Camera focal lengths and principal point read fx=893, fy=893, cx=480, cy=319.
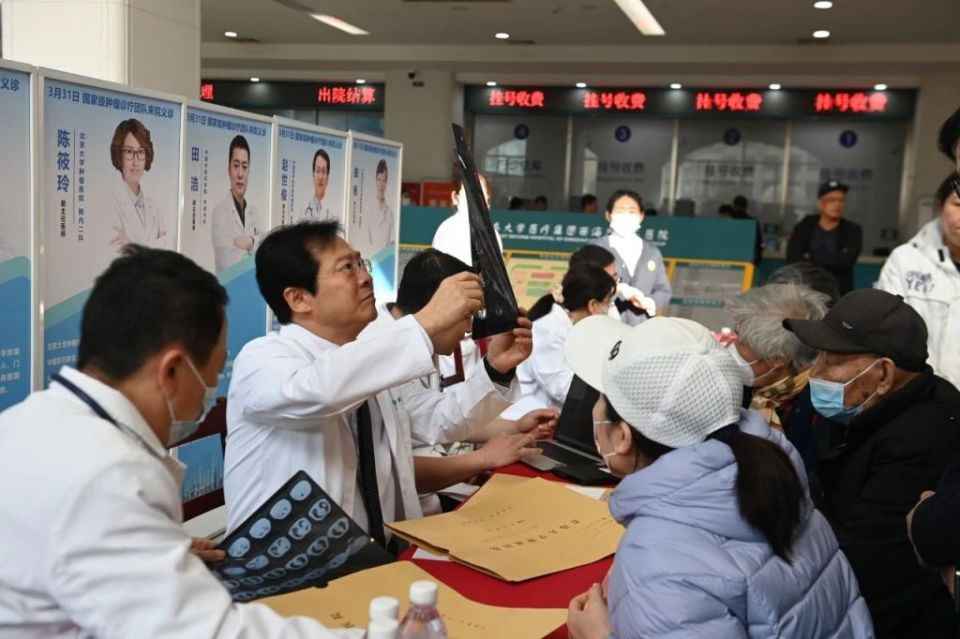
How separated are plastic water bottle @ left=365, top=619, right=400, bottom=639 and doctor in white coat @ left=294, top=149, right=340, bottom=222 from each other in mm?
3471

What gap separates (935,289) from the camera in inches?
138

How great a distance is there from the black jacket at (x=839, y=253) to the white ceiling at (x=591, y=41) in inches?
93.3

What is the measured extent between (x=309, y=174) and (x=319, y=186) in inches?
4.5

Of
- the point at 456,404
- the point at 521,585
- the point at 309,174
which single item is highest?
the point at 309,174

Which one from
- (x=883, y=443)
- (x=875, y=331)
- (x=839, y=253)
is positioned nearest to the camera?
(x=883, y=443)

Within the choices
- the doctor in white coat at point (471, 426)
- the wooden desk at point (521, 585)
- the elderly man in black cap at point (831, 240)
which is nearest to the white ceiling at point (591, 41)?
the elderly man in black cap at point (831, 240)

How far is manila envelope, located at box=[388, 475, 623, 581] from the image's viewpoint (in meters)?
1.72

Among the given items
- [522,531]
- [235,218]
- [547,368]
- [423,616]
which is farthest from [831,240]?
[423,616]

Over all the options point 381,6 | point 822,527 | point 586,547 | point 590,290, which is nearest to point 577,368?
point 586,547

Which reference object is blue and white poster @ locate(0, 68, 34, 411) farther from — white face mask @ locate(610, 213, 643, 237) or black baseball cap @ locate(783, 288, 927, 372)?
white face mask @ locate(610, 213, 643, 237)

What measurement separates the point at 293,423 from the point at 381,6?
8.02m

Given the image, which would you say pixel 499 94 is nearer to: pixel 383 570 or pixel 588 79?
pixel 588 79

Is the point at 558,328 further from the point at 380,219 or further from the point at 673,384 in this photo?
the point at 673,384

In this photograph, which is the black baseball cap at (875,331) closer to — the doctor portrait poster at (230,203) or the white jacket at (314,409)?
the white jacket at (314,409)
